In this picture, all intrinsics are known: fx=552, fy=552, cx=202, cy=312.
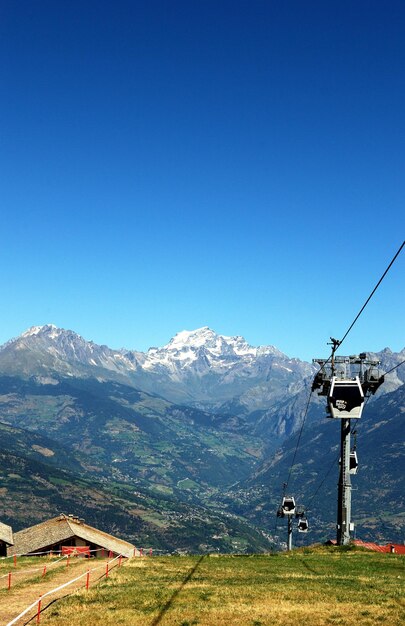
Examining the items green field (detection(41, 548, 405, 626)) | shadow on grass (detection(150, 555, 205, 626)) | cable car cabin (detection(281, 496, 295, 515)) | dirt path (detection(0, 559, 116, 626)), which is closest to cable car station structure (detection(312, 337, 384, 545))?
green field (detection(41, 548, 405, 626))

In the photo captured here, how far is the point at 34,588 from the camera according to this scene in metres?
37.4

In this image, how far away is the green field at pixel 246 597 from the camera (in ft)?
81.0

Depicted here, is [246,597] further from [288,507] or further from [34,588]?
[288,507]

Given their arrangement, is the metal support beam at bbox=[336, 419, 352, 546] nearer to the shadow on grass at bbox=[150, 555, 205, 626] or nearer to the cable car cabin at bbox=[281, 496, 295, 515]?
the shadow on grass at bbox=[150, 555, 205, 626]

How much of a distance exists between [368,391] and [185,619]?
41.5 m

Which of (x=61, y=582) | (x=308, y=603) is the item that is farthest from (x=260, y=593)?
(x=61, y=582)

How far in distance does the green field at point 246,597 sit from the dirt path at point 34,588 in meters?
1.94

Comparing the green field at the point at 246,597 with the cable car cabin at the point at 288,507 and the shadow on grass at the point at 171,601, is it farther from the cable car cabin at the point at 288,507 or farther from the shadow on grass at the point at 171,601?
the cable car cabin at the point at 288,507

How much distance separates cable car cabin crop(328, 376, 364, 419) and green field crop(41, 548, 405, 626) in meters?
14.2

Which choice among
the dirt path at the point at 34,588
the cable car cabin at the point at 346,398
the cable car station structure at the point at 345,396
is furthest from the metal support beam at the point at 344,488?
the dirt path at the point at 34,588

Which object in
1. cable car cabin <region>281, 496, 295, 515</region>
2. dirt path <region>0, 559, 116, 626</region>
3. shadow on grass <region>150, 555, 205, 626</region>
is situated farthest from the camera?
cable car cabin <region>281, 496, 295, 515</region>

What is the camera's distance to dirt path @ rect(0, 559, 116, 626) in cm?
2895

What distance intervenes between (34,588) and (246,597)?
52.7 ft

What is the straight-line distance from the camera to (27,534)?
107500 mm
